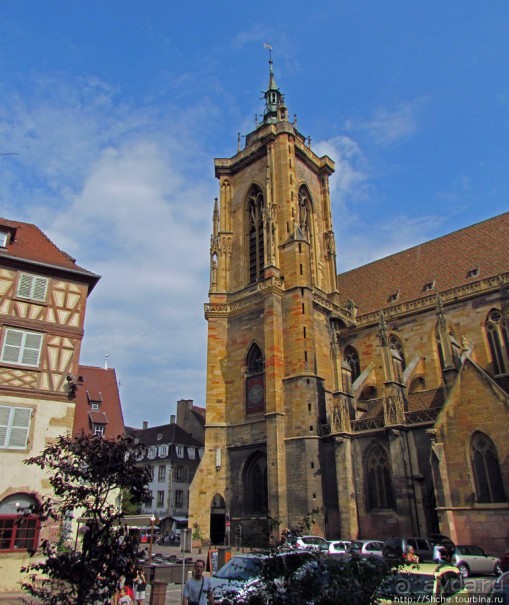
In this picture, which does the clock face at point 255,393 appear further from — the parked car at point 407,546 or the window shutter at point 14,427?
the window shutter at point 14,427

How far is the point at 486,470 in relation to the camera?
1861 centimetres

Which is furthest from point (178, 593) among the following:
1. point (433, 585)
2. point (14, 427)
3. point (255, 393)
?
point (255, 393)

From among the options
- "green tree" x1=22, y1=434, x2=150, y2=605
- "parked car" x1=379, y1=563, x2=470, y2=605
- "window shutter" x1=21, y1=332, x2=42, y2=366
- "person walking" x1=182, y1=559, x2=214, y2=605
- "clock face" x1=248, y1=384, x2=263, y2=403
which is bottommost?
"parked car" x1=379, y1=563, x2=470, y2=605

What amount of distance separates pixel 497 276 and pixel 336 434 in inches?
466

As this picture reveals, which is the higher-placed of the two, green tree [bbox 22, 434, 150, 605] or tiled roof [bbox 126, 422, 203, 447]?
tiled roof [bbox 126, 422, 203, 447]

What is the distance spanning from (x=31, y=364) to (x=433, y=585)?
43.5 ft

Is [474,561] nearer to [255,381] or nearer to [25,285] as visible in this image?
[255,381]

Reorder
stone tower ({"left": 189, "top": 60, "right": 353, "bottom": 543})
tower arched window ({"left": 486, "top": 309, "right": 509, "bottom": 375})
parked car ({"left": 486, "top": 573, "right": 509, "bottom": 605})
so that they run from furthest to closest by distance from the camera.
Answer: tower arched window ({"left": 486, "top": 309, "right": 509, "bottom": 375}) < stone tower ({"left": 189, "top": 60, "right": 353, "bottom": 543}) < parked car ({"left": 486, "top": 573, "right": 509, "bottom": 605})

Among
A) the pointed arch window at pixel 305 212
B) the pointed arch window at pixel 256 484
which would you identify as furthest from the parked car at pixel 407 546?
the pointed arch window at pixel 305 212

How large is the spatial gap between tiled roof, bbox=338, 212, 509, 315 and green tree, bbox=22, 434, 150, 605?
2476 centimetres

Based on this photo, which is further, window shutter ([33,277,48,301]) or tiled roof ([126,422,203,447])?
tiled roof ([126,422,203,447])

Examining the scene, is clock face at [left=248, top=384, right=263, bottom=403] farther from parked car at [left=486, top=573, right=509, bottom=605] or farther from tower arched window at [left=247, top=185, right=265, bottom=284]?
parked car at [left=486, top=573, right=509, bottom=605]

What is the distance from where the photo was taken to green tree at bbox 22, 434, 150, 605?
664 centimetres

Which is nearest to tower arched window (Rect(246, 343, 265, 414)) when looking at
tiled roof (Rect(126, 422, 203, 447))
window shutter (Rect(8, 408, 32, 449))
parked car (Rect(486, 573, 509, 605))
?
window shutter (Rect(8, 408, 32, 449))
